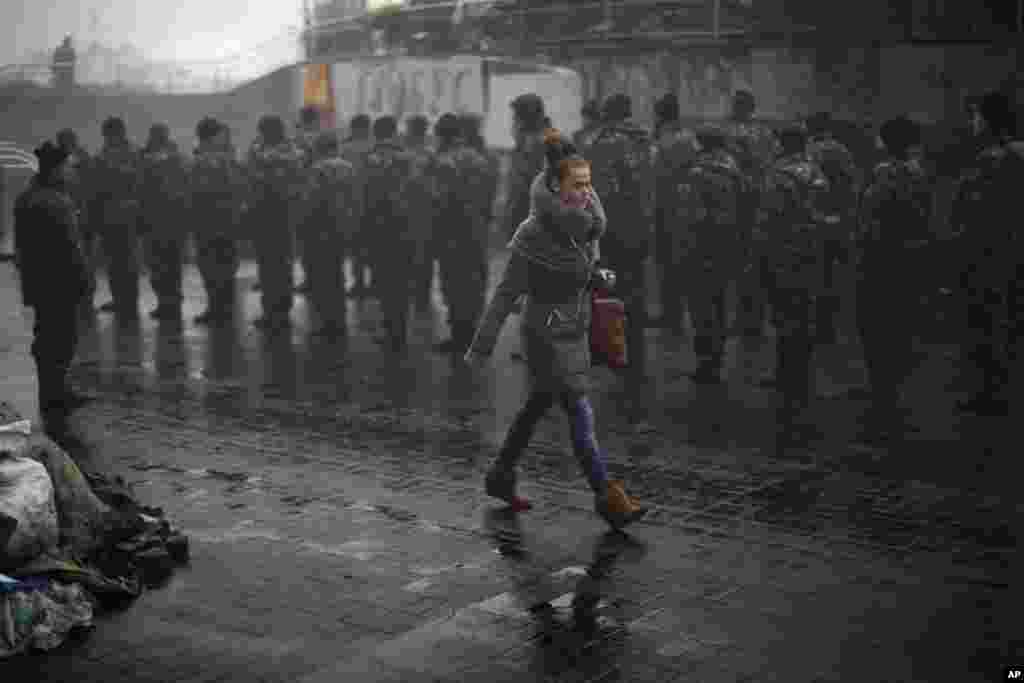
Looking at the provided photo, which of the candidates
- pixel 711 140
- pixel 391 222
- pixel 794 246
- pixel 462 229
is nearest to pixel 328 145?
pixel 391 222

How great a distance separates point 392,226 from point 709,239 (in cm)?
361

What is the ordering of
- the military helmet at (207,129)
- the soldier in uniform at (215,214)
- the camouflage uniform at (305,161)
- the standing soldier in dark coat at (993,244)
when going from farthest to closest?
the soldier in uniform at (215,214), the military helmet at (207,129), the camouflage uniform at (305,161), the standing soldier in dark coat at (993,244)

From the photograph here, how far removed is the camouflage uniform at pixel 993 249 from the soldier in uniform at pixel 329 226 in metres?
6.33

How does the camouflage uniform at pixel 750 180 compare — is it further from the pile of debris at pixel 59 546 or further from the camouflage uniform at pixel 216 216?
the pile of debris at pixel 59 546

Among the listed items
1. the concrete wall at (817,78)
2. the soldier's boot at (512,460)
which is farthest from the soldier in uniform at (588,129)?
the soldier's boot at (512,460)

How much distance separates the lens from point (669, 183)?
14.1 m

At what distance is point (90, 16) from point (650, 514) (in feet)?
168

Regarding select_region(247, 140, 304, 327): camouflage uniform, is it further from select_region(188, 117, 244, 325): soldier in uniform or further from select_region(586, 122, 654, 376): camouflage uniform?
select_region(586, 122, 654, 376): camouflage uniform

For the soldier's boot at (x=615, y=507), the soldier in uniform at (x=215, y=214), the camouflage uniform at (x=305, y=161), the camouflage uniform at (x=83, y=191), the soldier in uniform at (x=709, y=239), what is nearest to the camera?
the soldier's boot at (x=615, y=507)

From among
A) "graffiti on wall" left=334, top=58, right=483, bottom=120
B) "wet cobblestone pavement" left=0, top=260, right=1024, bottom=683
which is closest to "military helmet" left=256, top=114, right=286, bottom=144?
"wet cobblestone pavement" left=0, top=260, right=1024, bottom=683

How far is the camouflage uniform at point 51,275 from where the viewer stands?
10.9 meters

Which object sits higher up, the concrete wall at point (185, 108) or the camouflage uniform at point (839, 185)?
the concrete wall at point (185, 108)

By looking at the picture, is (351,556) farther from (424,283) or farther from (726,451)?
(424,283)

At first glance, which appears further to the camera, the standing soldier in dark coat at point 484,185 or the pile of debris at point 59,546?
the standing soldier in dark coat at point 484,185
